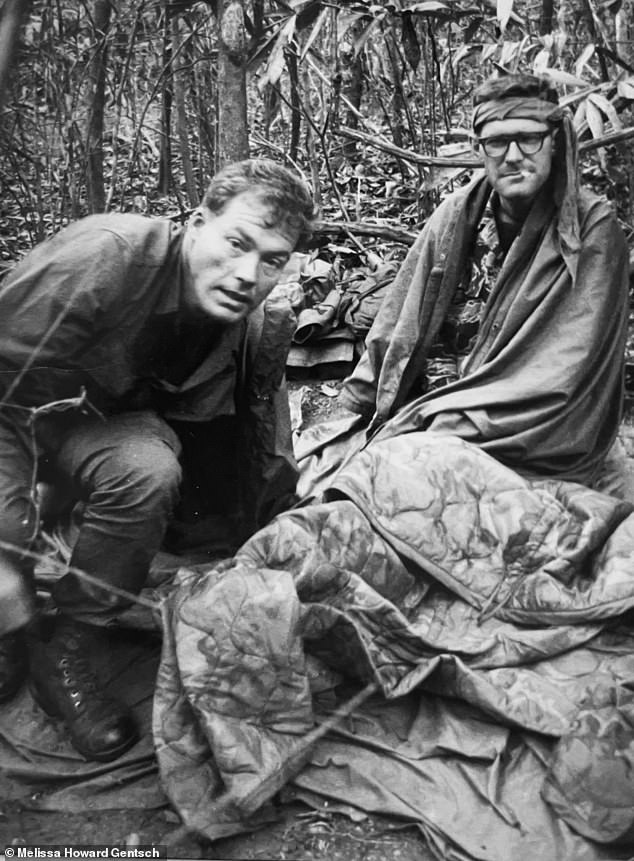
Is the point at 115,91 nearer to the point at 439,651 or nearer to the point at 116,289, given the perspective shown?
the point at 116,289

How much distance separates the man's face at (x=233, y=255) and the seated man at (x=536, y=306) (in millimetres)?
686

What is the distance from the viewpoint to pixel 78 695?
2.29m

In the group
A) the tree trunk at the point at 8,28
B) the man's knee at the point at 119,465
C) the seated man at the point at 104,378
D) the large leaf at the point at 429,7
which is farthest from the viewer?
the large leaf at the point at 429,7

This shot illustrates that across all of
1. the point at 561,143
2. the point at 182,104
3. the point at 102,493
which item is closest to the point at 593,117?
the point at 561,143

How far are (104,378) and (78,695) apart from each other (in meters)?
0.71

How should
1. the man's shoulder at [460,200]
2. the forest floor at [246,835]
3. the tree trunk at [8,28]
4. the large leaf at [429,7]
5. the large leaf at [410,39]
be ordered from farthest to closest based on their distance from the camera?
the large leaf at [410,39]
the large leaf at [429,7]
the man's shoulder at [460,200]
the forest floor at [246,835]
the tree trunk at [8,28]

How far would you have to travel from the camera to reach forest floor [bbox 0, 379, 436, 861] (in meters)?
2.05

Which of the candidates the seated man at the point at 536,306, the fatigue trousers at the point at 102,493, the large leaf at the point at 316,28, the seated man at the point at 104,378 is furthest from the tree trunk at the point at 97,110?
the seated man at the point at 536,306

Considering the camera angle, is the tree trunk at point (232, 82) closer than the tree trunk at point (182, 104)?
Yes

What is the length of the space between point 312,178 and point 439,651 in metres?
2.19

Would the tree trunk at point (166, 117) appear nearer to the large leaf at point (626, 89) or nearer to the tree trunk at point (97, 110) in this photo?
the tree trunk at point (97, 110)

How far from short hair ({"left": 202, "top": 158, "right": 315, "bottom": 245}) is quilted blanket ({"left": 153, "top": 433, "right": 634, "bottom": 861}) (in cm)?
63

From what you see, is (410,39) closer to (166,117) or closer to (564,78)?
(564,78)

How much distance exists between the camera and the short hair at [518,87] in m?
2.58
